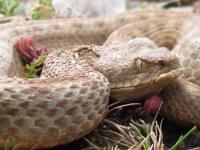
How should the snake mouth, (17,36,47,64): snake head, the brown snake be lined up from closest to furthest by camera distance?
the brown snake < the snake mouth < (17,36,47,64): snake head

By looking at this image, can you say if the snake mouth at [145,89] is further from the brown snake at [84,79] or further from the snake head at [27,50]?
the snake head at [27,50]

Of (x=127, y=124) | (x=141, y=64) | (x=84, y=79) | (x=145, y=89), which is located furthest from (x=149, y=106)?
(x=84, y=79)

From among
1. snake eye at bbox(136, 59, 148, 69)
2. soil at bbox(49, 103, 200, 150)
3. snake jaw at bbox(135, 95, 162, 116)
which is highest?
snake eye at bbox(136, 59, 148, 69)

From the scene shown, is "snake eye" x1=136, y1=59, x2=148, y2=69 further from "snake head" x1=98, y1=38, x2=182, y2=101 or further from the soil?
the soil

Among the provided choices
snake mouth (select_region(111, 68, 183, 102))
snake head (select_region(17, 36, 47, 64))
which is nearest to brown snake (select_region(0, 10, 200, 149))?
snake mouth (select_region(111, 68, 183, 102))

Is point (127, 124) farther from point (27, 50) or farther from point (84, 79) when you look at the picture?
point (27, 50)

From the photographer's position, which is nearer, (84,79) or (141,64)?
(84,79)

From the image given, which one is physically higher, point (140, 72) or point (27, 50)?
point (27, 50)

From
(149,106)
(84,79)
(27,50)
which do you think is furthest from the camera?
(27,50)

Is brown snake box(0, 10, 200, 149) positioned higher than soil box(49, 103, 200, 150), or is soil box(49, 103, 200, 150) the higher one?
brown snake box(0, 10, 200, 149)
